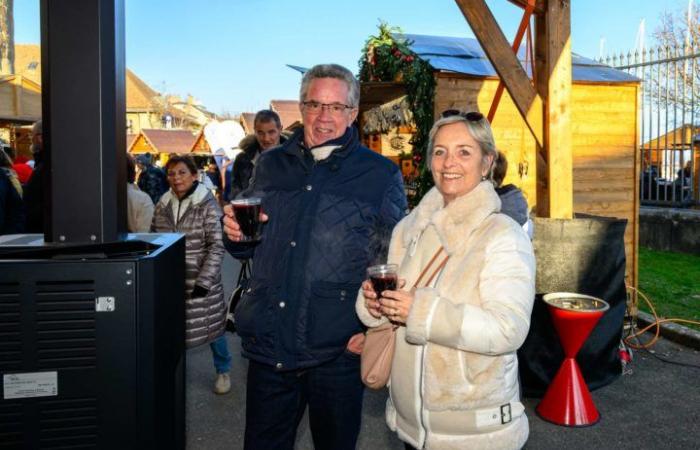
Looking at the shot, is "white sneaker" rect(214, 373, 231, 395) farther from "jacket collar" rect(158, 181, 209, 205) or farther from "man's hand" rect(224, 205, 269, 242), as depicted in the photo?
"man's hand" rect(224, 205, 269, 242)

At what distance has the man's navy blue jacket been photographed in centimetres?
247

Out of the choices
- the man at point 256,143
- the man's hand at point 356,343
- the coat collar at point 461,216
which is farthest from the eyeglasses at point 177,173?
the coat collar at point 461,216

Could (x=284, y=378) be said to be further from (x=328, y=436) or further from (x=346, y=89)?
(x=346, y=89)

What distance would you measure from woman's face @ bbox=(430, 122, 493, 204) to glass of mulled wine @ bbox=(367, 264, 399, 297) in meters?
0.41

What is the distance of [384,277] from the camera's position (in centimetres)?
209

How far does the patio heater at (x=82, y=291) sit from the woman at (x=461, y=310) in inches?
32.5

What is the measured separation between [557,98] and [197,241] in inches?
131

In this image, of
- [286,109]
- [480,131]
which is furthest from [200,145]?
[480,131]

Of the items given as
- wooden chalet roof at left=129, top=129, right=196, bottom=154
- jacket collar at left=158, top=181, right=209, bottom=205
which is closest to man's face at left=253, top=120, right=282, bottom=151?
jacket collar at left=158, top=181, right=209, bottom=205

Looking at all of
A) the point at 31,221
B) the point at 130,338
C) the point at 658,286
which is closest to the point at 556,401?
the point at 130,338

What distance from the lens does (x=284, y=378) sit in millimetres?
2537

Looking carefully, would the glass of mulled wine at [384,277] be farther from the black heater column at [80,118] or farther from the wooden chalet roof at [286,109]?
the wooden chalet roof at [286,109]

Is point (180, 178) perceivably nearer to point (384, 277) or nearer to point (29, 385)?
point (384, 277)

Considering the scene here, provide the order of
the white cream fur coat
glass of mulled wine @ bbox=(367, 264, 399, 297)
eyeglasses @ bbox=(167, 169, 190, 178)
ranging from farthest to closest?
eyeglasses @ bbox=(167, 169, 190, 178) → glass of mulled wine @ bbox=(367, 264, 399, 297) → the white cream fur coat
